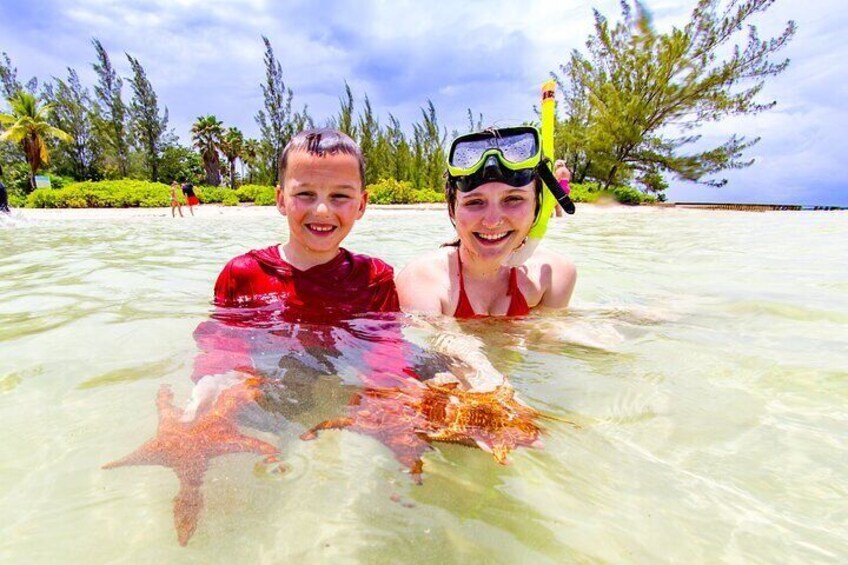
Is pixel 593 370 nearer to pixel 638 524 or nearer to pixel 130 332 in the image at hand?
pixel 638 524

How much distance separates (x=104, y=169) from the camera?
119 feet

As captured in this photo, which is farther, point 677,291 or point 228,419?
point 677,291

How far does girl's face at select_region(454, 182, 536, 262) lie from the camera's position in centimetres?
284

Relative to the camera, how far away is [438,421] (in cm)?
173

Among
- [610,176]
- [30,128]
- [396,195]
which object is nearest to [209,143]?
[30,128]

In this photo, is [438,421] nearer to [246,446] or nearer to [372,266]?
[246,446]

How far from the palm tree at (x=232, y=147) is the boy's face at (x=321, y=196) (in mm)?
44470

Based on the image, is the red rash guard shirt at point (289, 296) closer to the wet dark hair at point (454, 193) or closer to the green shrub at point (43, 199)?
the wet dark hair at point (454, 193)

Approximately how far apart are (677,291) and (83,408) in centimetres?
495

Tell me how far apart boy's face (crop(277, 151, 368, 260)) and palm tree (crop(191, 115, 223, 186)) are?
43.1m

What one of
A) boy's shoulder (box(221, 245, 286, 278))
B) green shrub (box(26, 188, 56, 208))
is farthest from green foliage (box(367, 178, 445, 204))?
boy's shoulder (box(221, 245, 286, 278))

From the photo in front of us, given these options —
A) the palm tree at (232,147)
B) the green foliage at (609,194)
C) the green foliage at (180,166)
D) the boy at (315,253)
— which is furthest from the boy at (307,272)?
the palm tree at (232,147)

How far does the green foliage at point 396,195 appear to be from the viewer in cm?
2594

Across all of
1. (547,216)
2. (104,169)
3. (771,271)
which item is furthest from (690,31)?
(104,169)
